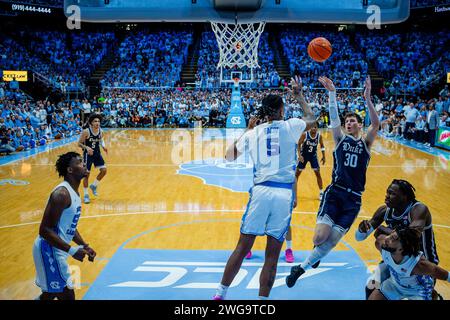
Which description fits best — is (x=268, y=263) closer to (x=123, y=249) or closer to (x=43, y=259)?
(x=43, y=259)

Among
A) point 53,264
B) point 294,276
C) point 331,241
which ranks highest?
point 53,264

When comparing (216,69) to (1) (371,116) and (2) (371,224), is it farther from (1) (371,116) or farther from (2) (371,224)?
(2) (371,224)

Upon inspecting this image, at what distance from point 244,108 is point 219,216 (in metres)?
17.0

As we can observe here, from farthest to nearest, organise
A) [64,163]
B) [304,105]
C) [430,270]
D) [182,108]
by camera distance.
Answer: [182,108]
[304,105]
[64,163]
[430,270]

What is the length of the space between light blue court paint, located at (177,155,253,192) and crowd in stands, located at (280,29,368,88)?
50.1 ft

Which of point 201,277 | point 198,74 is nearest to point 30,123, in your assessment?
point 198,74

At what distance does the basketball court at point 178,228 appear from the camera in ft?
14.9

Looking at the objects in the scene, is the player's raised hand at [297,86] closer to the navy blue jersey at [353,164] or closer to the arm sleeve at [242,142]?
the arm sleeve at [242,142]

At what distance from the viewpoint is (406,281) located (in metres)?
3.23

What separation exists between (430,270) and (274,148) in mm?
1536

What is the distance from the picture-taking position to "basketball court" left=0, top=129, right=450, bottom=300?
4543mm

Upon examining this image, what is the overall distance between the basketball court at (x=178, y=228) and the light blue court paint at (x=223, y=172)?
3 cm

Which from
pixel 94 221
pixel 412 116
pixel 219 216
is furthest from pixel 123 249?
pixel 412 116

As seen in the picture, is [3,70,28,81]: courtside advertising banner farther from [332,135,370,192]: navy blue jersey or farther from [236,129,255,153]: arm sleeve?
[332,135,370,192]: navy blue jersey
